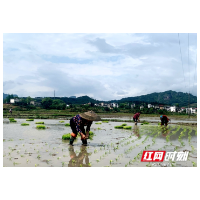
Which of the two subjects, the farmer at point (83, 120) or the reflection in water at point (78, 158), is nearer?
the reflection in water at point (78, 158)

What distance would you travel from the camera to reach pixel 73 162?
19.6 ft

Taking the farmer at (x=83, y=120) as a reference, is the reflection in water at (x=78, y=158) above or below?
below

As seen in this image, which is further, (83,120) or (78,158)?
(83,120)

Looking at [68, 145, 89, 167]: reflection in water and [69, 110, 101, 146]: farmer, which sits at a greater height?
[69, 110, 101, 146]: farmer

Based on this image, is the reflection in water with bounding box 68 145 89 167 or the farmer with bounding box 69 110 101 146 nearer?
the reflection in water with bounding box 68 145 89 167

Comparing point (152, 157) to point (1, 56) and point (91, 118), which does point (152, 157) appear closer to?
point (91, 118)

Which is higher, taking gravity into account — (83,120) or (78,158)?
(83,120)
